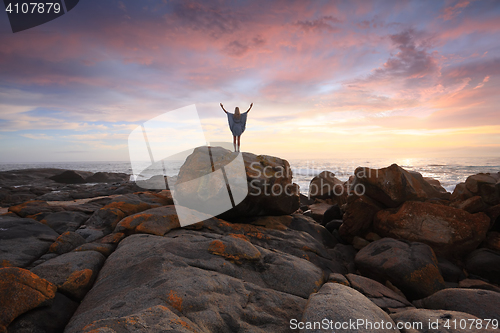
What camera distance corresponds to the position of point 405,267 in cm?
612

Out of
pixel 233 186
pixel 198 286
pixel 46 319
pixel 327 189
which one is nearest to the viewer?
pixel 46 319

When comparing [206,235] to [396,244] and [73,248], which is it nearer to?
[73,248]

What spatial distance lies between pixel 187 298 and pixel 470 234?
363 inches

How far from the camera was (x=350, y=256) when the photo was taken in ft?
26.3

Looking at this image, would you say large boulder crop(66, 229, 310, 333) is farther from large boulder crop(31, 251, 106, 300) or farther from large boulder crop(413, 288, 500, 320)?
large boulder crop(413, 288, 500, 320)

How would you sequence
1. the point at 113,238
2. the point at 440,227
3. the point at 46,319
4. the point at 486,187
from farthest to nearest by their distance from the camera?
the point at 486,187
the point at 440,227
the point at 113,238
the point at 46,319

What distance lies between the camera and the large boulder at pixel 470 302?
165 inches

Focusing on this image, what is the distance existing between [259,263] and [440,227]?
680 centimetres

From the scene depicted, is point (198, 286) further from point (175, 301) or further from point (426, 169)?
point (426, 169)

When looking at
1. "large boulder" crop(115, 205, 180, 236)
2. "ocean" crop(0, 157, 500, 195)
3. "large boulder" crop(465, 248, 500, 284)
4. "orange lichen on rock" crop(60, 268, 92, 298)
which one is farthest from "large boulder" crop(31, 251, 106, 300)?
"large boulder" crop(465, 248, 500, 284)

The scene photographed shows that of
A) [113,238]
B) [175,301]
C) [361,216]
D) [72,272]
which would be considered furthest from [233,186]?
[361,216]

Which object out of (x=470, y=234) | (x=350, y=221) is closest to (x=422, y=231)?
(x=470, y=234)

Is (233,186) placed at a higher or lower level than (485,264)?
higher

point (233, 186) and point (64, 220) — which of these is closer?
point (64, 220)
